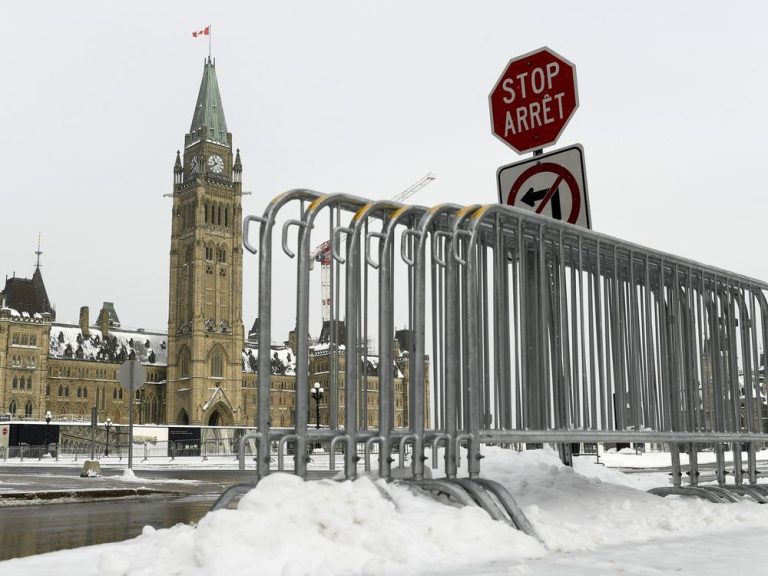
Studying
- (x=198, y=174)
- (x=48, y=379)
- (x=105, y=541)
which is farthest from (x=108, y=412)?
(x=105, y=541)

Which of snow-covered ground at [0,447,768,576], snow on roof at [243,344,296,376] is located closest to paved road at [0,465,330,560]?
snow-covered ground at [0,447,768,576]

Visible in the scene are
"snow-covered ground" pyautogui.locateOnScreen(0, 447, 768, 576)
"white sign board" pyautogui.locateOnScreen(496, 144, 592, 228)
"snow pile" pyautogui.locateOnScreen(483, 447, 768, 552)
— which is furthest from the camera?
"white sign board" pyautogui.locateOnScreen(496, 144, 592, 228)

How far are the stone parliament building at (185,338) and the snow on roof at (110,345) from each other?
0.42ft

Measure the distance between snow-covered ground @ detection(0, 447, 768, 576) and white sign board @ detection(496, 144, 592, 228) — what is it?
311 centimetres

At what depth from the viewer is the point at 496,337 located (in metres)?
6.94

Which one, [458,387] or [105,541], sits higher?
[458,387]

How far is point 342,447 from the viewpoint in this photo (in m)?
6.32

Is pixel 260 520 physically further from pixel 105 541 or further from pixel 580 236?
pixel 580 236

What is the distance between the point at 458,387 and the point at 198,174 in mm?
107258

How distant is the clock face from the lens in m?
111

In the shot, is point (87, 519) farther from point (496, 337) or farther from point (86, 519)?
point (496, 337)

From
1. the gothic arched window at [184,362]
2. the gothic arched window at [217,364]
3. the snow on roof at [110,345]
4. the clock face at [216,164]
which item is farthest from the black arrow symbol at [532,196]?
the clock face at [216,164]

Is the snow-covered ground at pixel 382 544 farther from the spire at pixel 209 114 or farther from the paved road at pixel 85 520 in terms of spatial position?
the spire at pixel 209 114

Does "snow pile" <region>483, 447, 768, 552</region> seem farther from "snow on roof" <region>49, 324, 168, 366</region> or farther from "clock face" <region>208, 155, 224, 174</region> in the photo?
"clock face" <region>208, 155, 224, 174</region>
